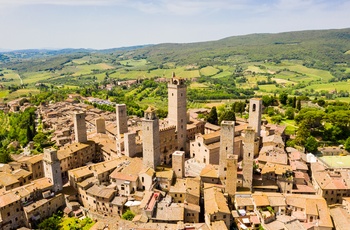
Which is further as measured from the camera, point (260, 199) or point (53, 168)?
point (53, 168)

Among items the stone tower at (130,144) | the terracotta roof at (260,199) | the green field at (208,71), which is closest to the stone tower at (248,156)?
the terracotta roof at (260,199)

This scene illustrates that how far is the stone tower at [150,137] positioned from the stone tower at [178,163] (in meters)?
2.85

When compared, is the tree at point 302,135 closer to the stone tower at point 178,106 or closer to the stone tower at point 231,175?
the stone tower at point 178,106

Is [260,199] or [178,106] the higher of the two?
[178,106]

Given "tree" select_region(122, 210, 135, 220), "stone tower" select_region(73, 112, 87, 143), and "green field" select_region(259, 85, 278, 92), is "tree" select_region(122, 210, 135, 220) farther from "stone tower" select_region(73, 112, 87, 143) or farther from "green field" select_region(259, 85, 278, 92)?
"green field" select_region(259, 85, 278, 92)

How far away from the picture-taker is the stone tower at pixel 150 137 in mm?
38906

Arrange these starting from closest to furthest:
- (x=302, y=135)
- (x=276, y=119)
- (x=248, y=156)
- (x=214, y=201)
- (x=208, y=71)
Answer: (x=214, y=201) < (x=248, y=156) < (x=302, y=135) < (x=276, y=119) < (x=208, y=71)

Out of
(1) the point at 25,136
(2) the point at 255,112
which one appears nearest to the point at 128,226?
(2) the point at 255,112

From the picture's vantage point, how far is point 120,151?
148 feet

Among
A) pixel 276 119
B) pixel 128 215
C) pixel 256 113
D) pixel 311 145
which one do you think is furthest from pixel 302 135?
pixel 128 215

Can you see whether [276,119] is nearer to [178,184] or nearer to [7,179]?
[178,184]

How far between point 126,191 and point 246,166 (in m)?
15.6

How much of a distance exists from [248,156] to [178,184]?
378 inches

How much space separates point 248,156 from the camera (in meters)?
36.0
